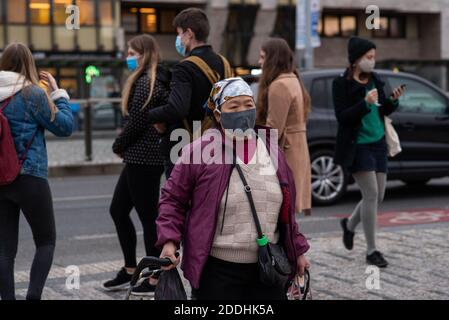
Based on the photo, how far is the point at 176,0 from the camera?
43344mm

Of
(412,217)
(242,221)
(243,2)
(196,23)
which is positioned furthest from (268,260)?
(243,2)

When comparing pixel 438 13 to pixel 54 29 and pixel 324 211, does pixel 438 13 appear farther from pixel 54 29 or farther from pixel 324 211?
pixel 324 211

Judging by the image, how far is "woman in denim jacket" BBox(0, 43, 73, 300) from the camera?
4961mm

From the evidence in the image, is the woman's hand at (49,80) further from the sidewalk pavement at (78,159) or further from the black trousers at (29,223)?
the sidewalk pavement at (78,159)

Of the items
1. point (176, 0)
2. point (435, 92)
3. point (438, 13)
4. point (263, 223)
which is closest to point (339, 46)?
point (438, 13)

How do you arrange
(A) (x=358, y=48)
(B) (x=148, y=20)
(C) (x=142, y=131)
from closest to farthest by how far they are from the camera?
1. (C) (x=142, y=131)
2. (A) (x=358, y=48)
3. (B) (x=148, y=20)

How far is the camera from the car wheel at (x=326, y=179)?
1055cm

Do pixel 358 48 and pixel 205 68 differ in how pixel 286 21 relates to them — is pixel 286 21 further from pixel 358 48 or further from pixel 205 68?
pixel 205 68

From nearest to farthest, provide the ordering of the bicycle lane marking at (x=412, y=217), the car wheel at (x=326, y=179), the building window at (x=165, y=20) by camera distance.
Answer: the bicycle lane marking at (x=412, y=217), the car wheel at (x=326, y=179), the building window at (x=165, y=20)

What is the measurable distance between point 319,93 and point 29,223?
20.8 feet

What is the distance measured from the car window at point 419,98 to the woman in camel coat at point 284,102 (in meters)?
5.02

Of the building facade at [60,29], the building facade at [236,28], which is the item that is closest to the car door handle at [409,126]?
the building facade at [236,28]

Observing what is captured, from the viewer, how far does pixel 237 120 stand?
3.55 metres

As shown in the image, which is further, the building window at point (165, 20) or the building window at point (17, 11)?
the building window at point (165, 20)
